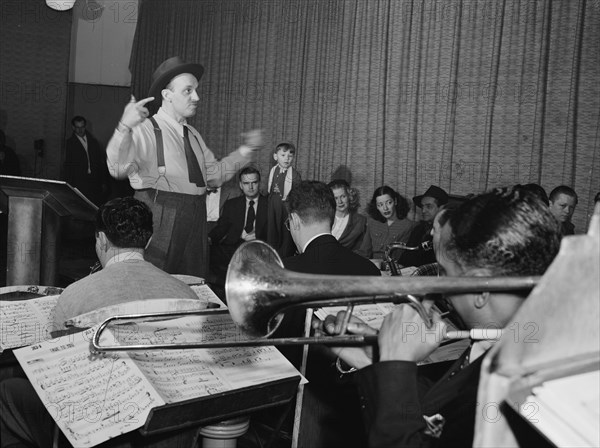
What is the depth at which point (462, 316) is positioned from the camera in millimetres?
1432

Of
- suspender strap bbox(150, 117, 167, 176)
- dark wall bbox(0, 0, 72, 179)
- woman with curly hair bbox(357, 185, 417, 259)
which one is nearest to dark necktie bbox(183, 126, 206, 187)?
suspender strap bbox(150, 117, 167, 176)

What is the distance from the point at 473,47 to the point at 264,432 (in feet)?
14.8

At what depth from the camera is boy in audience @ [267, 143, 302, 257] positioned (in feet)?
20.7

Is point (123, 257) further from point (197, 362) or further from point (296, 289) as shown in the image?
point (296, 289)

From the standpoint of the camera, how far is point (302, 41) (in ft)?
26.5

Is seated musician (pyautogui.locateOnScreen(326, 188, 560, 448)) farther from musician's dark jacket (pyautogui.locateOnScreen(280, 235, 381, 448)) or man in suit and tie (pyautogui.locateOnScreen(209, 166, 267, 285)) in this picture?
man in suit and tie (pyautogui.locateOnScreen(209, 166, 267, 285))

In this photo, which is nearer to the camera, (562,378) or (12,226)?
(562,378)

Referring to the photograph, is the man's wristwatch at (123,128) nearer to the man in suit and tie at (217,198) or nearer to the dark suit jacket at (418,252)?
the dark suit jacket at (418,252)

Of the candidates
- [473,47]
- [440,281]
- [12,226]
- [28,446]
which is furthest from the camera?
[473,47]

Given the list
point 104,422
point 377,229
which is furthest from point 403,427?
point 377,229

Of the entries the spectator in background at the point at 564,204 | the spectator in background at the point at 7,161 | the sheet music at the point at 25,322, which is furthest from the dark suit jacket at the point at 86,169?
A: the sheet music at the point at 25,322

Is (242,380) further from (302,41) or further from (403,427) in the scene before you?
(302,41)

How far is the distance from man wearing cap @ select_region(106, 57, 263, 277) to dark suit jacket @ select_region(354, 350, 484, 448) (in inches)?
140

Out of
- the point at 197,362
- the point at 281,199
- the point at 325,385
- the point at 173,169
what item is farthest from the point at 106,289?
the point at 281,199
